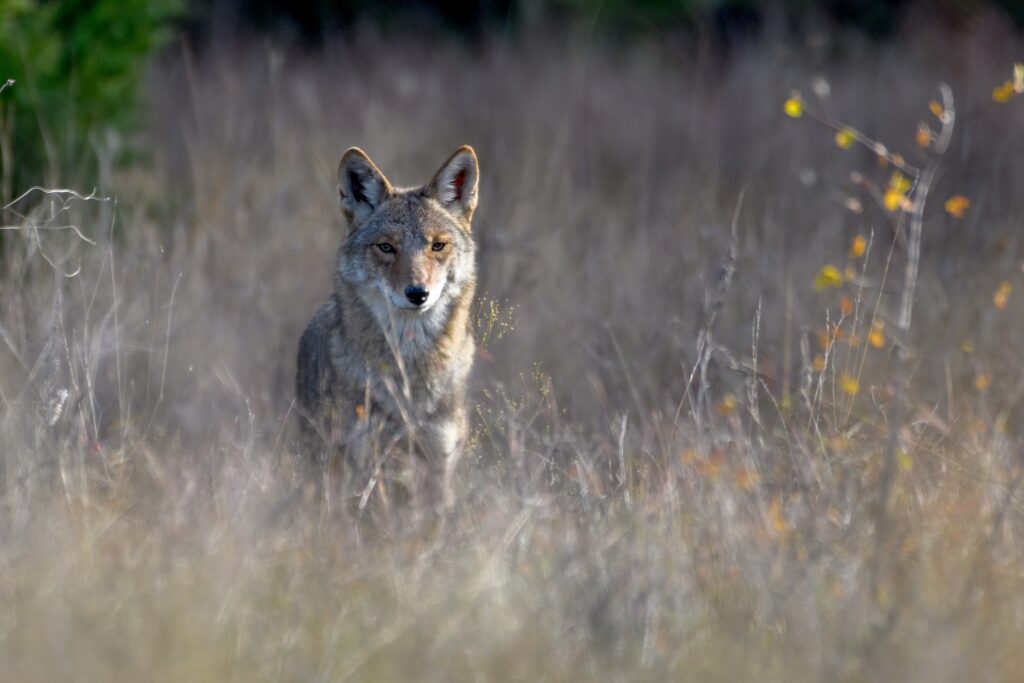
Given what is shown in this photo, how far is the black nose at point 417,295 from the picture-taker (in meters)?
5.85

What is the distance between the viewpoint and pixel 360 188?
6453mm

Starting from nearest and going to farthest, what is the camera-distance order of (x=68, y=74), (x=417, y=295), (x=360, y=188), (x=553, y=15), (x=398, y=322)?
(x=417, y=295) → (x=398, y=322) → (x=360, y=188) → (x=68, y=74) → (x=553, y=15)

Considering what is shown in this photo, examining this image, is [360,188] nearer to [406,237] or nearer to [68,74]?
[406,237]

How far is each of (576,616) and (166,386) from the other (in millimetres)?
4524

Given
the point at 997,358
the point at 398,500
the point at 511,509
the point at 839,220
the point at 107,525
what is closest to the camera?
A: the point at 107,525

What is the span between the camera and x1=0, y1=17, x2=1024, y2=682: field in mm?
3715

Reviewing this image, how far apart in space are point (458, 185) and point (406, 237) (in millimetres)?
537

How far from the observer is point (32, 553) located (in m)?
4.08

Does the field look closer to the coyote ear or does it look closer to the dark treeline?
the coyote ear

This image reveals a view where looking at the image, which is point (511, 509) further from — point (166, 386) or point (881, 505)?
point (166, 386)

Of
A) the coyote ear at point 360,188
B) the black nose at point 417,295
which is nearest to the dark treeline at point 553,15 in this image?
the coyote ear at point 360,188

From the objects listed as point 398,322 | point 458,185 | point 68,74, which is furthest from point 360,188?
point 68,74

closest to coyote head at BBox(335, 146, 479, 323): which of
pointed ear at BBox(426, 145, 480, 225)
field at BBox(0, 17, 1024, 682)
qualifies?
pointed ear at BBox(426, 145, 480, 225)

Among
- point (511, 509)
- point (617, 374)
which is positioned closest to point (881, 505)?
point (511, 509)
